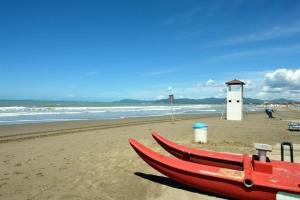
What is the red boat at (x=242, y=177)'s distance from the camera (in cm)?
353

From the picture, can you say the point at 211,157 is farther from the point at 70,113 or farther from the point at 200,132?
the point at 70,113

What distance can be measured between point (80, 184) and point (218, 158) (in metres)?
2.73

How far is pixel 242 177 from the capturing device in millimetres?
3754

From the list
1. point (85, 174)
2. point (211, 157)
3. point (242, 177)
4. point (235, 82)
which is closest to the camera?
point (242, 177)

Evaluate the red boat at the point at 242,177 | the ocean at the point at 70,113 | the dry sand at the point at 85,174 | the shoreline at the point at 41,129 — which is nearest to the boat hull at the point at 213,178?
the red boat at the point at 242,177

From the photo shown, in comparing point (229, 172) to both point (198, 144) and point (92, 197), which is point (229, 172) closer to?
point (92, 197)

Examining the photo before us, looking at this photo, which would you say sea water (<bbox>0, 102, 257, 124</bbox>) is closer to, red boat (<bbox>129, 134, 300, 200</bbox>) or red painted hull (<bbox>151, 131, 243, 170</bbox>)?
red painted hull (<bbox>151, 131, 243, 170</bbox>)

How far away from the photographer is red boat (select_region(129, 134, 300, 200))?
3533 mm

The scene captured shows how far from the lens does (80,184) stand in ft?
16.6

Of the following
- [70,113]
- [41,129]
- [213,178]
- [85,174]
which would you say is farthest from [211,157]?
[70,113]

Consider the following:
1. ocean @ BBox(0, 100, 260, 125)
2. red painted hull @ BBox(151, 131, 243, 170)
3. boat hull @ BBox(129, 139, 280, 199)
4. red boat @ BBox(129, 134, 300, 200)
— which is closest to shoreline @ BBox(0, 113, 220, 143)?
ocean @ BBox(0, 100, 260, 125)

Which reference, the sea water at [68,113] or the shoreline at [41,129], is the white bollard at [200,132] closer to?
the shoreline at [41,129]

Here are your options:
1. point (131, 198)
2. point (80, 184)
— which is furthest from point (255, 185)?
point (80, 184)

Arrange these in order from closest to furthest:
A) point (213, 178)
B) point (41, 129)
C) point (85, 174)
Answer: point (213, 178) → point (85, 174) → point (41, 129)
